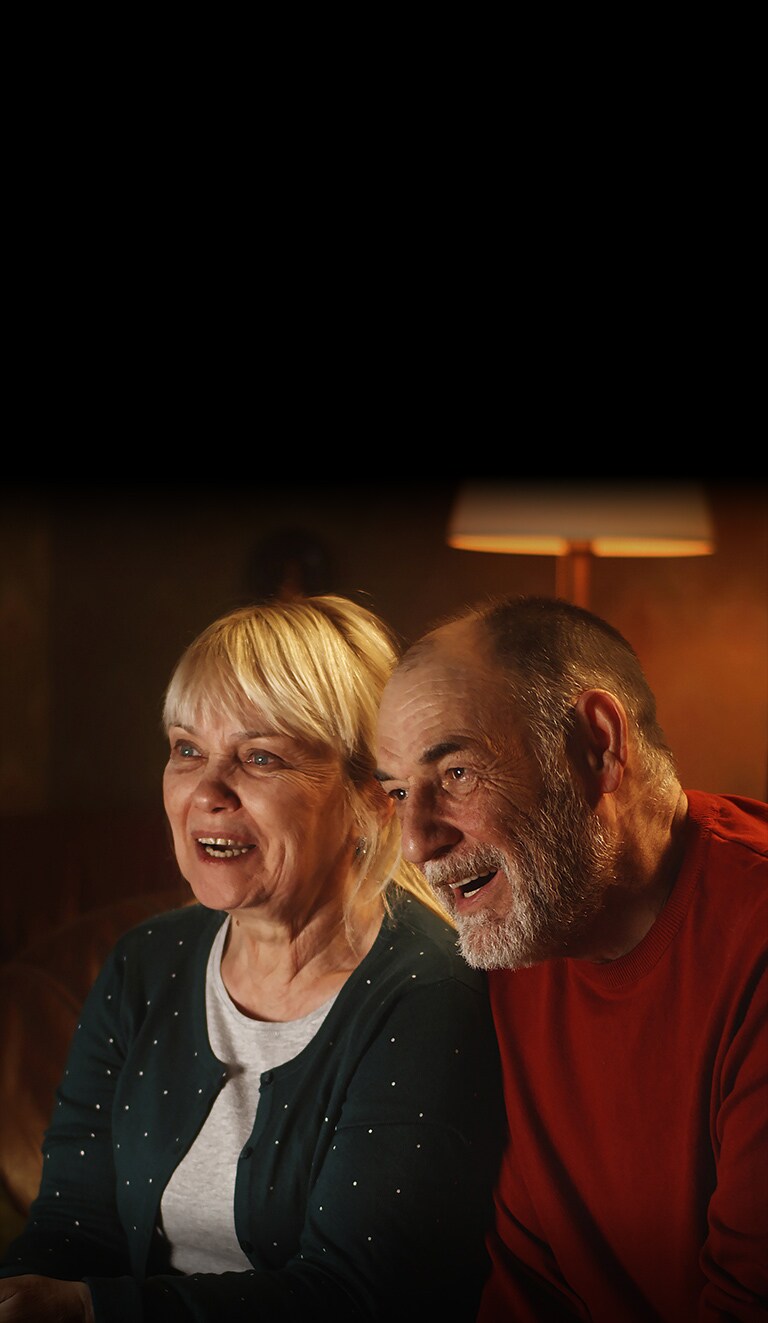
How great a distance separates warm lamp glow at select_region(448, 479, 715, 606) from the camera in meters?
1.14

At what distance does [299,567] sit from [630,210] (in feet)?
1.37

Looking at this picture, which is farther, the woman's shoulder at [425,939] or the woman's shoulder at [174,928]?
the woman's shoulder at [174,928]

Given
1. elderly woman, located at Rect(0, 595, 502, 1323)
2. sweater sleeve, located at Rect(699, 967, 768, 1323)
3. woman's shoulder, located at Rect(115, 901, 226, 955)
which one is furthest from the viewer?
woman's shoulder, located at Rect(115, 901, 226, 955)

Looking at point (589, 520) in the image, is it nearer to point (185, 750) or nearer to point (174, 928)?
point (185, 750)

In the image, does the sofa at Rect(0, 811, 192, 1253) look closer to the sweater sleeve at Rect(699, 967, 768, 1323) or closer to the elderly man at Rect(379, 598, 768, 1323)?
the elderly man at Rect(379, 598, 768, 1323)

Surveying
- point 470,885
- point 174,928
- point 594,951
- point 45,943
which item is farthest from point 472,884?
point 45,943

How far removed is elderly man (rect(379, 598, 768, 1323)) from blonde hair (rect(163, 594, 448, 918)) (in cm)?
4

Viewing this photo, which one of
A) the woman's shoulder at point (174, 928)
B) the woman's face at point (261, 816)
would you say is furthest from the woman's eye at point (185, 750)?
the woman's shoulder at point (174, 928)

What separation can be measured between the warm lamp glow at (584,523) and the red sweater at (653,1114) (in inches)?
8.2

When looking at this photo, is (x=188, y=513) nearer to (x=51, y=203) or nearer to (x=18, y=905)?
(x=51, y=203)

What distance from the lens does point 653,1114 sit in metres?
1.08

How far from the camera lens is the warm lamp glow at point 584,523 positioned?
114 cm

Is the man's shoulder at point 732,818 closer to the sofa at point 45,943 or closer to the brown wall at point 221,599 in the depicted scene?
the brown wall at point 221,599

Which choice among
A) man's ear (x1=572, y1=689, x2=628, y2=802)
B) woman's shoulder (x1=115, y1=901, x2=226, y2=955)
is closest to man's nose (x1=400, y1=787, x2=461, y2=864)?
man's ear (x1=572, y1=689, x2=628, y2=802)
